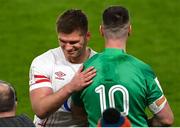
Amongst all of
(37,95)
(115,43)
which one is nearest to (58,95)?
(37,95)

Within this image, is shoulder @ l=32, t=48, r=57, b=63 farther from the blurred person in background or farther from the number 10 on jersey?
the number 10 on jersey

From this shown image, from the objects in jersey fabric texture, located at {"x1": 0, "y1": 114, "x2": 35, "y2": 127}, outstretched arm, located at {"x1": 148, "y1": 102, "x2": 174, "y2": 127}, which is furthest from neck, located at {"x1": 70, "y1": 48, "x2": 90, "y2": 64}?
outstretched arm, located at {"x1": 148, "y1": 102, "x2": 174, "y2": 127}

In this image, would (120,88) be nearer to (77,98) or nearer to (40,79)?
(77,98)

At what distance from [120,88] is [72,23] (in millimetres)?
740

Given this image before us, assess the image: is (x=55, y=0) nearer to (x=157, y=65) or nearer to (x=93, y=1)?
(x=93, y=1)

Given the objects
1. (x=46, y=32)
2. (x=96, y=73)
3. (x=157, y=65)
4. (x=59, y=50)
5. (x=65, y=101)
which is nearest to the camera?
(x=96, y=73)

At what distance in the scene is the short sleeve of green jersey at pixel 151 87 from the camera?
523cm

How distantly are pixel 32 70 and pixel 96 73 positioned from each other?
729mm

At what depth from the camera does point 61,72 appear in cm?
584

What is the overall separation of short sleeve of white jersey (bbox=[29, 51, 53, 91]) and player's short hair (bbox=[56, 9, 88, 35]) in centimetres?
26

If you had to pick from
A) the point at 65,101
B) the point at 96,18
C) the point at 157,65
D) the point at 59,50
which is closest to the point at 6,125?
the point at 65,101

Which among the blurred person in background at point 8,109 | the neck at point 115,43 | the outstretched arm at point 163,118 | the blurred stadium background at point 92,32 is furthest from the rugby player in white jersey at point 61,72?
the blurred stadium background at point 92,32

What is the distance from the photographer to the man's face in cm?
566

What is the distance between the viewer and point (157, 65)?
10961 mm
